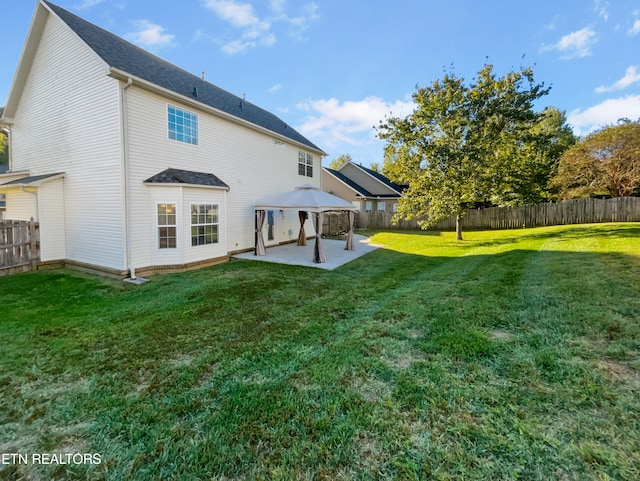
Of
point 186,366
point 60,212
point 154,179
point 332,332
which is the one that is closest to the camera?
point 186,366

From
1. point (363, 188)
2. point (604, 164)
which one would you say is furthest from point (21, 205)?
point (604, 164)

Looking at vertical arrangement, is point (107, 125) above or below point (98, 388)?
above

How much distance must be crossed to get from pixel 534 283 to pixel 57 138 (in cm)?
1485

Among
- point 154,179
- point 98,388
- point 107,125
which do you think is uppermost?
point 107,125

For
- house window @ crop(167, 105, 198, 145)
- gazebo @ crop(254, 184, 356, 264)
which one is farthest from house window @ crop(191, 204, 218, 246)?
house window @ crop(167, 105, 198, 145)

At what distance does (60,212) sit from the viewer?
1002cm

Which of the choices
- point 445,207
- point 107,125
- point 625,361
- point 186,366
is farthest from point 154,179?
point 445,207

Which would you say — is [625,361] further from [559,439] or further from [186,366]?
[186,366]

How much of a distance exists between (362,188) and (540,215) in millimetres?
14890

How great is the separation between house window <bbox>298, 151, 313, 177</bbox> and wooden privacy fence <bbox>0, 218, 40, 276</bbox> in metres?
11.4

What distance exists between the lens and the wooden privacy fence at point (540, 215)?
1981 centimetres

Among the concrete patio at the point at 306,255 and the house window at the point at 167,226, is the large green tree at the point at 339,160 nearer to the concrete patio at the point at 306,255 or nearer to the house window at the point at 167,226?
the concrete patio at the point at 306,255

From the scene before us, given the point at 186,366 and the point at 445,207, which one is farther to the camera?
the point at 445,207

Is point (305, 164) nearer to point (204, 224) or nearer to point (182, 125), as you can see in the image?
point (182, 125)
